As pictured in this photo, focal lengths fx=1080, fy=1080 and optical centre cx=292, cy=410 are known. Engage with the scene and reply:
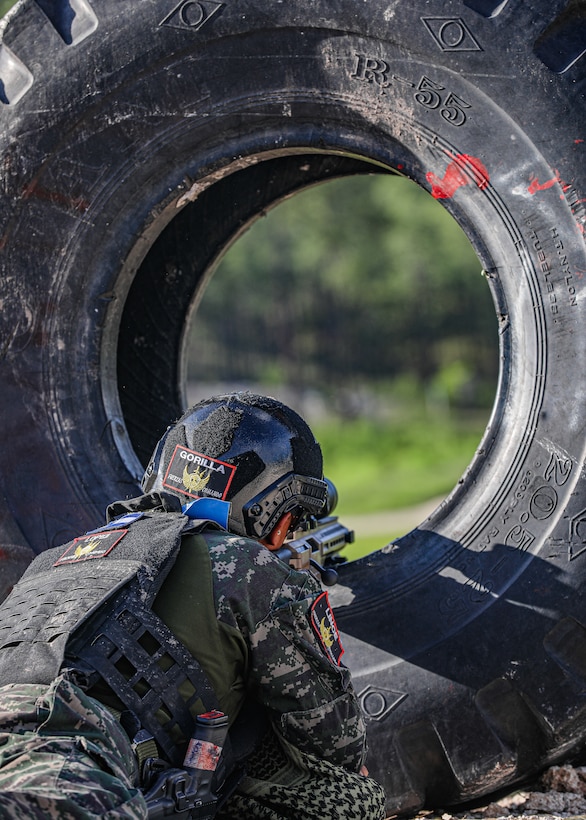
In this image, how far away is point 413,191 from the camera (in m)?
21.0

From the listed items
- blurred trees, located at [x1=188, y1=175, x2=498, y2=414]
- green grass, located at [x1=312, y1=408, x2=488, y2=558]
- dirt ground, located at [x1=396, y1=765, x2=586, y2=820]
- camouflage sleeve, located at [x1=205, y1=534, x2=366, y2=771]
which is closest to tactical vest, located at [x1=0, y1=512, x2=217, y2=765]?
camouflage sleeve, located at [x1=205, y1=534, x2=366, y2=771]

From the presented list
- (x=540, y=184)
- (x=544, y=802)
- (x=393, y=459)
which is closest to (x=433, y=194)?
(x=540, y=184)

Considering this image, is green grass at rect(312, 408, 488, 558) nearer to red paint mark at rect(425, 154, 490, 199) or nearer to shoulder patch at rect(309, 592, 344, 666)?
red paint mark at rect(425, 154, 490, 199)

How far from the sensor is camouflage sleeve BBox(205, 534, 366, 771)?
2248 millimetres

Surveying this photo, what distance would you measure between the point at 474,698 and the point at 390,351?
19.5 metres

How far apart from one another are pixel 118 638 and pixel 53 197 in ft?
5.22

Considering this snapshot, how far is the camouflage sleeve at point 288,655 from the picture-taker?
2.25 m

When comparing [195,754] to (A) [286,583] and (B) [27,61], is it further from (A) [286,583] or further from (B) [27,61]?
(B) [27,61]

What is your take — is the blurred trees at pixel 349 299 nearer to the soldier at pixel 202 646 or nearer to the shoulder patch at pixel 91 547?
the soldier at pixel 202 646

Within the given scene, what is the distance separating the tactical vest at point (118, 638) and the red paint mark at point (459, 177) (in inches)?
48.9

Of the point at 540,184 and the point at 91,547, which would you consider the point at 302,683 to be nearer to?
the point at 91,547

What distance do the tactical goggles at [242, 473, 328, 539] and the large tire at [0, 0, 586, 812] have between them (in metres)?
0.56

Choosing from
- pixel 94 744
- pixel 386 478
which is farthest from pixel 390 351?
pixel 94 744

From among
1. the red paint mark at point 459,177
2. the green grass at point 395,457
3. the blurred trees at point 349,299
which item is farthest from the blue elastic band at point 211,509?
the blurred trees at point 349,299
